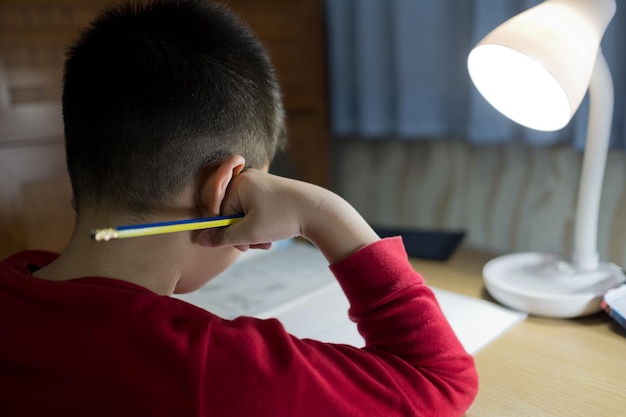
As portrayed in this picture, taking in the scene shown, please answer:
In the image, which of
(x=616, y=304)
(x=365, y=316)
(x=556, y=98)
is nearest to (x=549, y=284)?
(x=616, y=304)

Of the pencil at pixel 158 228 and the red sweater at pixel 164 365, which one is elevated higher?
the pencil at pixel 158 228

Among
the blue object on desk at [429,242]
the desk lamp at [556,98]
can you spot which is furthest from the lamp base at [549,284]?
the blue object on desk at [429,242]

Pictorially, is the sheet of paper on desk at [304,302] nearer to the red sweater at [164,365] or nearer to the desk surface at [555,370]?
the desk surface at [555,370]

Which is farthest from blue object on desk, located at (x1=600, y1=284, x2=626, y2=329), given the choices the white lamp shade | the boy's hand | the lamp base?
the boy's hand

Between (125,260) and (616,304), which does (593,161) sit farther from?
(125,260)

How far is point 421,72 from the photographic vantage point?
119 centimetres

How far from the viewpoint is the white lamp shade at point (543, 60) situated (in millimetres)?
646

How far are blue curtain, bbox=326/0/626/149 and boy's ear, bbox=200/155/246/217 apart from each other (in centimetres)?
66

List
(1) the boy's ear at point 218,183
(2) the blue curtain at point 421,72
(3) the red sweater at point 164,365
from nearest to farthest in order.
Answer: (3) the red sweater at point 164,365
(1) the boy's ear at point 218,183
(2) the blue curtain at point 421,72

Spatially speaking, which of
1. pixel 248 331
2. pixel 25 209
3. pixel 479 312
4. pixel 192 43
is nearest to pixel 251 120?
pixel 192 43

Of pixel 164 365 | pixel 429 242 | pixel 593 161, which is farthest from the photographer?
pixel 429 242

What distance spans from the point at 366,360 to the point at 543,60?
1.24 feet

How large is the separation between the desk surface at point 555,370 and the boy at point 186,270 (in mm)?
64

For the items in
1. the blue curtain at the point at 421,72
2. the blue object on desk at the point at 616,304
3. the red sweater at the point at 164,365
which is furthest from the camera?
the blue curtain at the point at 421,72
